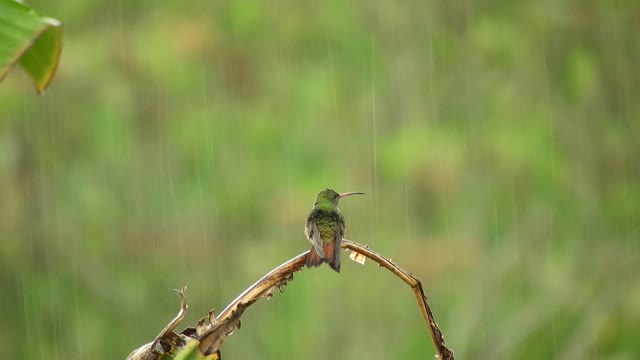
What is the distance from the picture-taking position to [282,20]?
768cm

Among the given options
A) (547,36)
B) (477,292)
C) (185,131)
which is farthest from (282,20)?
(477,292)

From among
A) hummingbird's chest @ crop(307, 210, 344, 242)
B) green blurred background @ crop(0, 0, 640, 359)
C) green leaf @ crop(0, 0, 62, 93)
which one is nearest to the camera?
green leaf @ crop(0, 0, 62, 93)

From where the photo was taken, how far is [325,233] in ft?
6.06

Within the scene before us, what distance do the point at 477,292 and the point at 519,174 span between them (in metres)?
0.95

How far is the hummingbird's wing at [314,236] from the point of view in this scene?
1720 mm

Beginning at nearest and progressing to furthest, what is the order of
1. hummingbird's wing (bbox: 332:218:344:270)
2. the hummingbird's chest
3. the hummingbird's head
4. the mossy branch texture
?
the mossy branch texture
hummingbird's wing (bbox: 332:218:344:270)
the hummingbird's chest
the hummingbird's head

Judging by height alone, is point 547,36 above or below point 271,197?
above

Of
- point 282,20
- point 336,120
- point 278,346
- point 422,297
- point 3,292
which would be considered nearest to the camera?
point 422,297

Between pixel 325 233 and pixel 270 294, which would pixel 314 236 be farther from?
pixel 270 294

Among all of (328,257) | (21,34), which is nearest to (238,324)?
(21,34)

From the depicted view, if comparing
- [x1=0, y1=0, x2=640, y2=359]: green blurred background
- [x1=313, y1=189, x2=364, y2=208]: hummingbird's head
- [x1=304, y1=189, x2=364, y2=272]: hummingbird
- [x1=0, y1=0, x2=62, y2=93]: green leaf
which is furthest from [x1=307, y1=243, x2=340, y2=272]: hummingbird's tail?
[x1=0, y1=0, x2=640, y2=359]: green blurred background

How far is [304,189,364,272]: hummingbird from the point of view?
1.71 meters

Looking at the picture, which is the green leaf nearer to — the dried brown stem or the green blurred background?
the dried brown stem

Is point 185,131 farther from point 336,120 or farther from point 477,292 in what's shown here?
point 477,292
